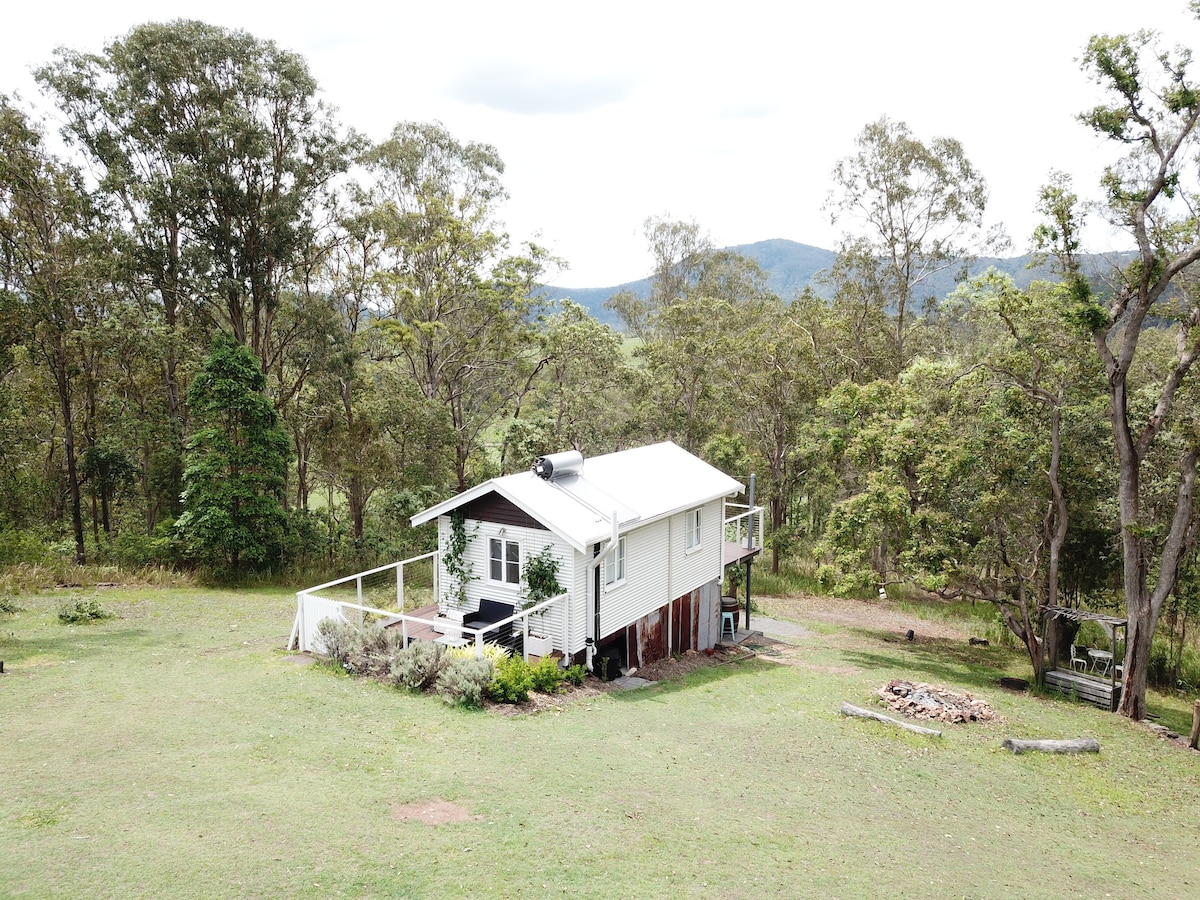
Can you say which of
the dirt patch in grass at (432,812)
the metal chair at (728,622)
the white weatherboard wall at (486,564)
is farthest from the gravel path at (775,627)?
the dirt patch in grass at (432,812)

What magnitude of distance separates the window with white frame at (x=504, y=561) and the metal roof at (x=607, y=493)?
1172mm

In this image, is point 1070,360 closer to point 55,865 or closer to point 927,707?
point 927,707

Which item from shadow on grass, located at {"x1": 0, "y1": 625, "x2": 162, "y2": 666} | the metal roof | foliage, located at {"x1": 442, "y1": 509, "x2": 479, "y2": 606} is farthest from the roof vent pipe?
shadow on grass, located at {"x1": 0, "y1": 625, "x2": 162, "y2": 666}

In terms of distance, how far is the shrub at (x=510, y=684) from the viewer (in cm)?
1427

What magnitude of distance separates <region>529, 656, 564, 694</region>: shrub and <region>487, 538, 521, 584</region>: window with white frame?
2.31 metres

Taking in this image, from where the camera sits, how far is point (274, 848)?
26.4 ft

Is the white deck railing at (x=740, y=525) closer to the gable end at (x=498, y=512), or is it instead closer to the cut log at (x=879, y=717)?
the cut log at (x=879, y=717)

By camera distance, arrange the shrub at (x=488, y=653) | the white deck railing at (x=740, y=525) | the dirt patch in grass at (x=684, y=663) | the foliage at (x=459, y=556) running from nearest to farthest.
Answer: the shrub at (x=488, y=653) → the foliage at (x=459, y=556) → the dirt patch in grass at (x=684, y=663) → the white deck railing at (x=740, y=525)

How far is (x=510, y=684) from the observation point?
1435 cm

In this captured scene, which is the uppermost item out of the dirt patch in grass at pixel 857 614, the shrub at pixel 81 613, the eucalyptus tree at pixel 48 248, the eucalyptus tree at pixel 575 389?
the eucalyptus tree at pixel 48 248

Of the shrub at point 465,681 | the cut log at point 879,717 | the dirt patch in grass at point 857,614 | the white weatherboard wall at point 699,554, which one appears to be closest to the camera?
the shrub at point 465,681

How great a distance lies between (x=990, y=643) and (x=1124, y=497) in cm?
971

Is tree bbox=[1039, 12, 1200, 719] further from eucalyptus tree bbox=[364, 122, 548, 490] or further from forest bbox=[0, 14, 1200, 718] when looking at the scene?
eucalyptus tree bbox=[364, 122, 548, 490]

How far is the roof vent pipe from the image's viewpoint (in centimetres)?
1803
